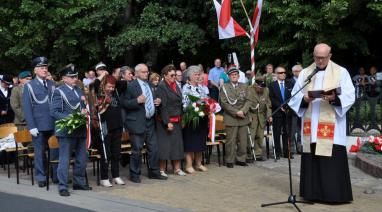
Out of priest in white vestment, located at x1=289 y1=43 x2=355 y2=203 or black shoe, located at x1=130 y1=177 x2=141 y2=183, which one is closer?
priest in white vestment, located at x1=289 y1=43 x2=355 y2=203

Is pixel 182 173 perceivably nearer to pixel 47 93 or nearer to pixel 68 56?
pixel 47 93

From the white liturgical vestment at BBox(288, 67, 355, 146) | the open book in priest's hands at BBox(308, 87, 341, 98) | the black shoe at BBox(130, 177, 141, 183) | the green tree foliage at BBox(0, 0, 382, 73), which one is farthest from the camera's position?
the green tree foliage at BBox(0, 0, 382, 73)

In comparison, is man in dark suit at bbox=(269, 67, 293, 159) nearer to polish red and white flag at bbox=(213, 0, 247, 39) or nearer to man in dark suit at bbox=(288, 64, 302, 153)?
man in dark suit at bbox=(288, 64, 302, 153)

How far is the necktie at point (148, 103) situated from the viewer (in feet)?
36.6

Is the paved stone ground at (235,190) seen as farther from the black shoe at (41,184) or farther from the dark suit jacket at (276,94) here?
the dark suit jacket at (276,94)

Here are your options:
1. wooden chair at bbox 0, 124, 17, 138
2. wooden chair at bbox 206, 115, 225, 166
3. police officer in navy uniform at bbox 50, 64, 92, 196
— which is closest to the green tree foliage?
wooden chair at bbox 206, 115, 225, 166

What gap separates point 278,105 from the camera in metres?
13.7

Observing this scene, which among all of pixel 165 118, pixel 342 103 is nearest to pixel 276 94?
pixel 165 118

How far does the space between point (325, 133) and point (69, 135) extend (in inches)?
154

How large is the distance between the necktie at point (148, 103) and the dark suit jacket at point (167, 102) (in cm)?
26

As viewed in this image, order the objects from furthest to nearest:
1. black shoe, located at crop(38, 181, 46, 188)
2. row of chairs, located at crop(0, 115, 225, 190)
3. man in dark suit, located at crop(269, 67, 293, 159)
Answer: man in dark suit, located at crop(269, 67, 293, 159) < row of chairs, located at crop(0, 115, 225, 190) < black shoe, located at crop(38, 181, 46, 188)

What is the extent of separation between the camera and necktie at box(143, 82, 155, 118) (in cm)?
1115

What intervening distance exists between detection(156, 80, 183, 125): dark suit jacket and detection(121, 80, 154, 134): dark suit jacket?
525mm

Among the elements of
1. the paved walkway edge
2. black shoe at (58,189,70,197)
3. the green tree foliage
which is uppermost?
the green tree foliage
